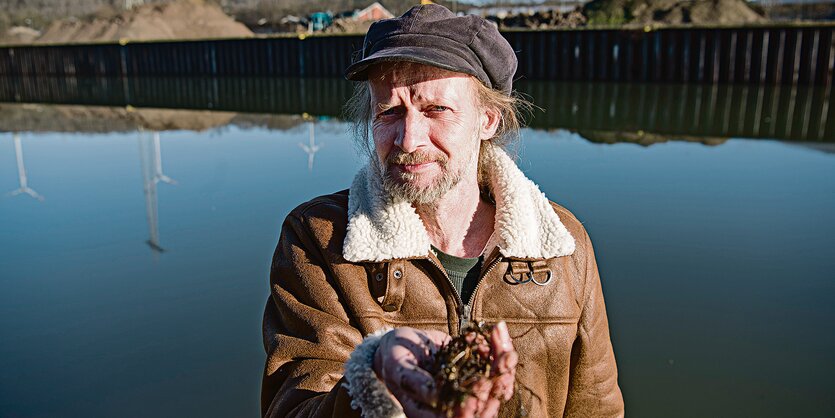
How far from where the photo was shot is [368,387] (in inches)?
64.6

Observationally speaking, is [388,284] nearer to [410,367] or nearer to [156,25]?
[410,367]

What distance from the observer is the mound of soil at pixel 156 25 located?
172 feet

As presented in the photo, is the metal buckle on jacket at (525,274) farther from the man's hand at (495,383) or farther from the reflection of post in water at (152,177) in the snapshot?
the reflection of post in water at (152,177)

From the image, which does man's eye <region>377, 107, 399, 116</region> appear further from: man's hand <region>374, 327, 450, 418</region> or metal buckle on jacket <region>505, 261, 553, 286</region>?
man's hand <region>374, 327, 450, 418</region>

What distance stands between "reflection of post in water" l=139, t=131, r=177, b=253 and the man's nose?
510 centimetres

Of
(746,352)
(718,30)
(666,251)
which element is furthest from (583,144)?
(718,30)

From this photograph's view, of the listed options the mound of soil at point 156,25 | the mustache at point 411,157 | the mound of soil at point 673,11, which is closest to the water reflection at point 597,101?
the mustache at point 411,157

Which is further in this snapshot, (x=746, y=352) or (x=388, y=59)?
(x=746, y=352)

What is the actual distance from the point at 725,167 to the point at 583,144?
89.5 inches

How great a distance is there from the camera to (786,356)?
15.5ft

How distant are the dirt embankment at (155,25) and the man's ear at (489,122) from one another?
52326 mm

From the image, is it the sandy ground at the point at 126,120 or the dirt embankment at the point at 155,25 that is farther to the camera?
the dirt embankment at the point at 155,25

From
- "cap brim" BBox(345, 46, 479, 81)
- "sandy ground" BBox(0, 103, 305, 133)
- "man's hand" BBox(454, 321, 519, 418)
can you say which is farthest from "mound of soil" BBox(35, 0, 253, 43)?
"man's hand" BBox(454, 321, 519, 418)

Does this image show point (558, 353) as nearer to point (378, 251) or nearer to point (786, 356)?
point (378, 251)
